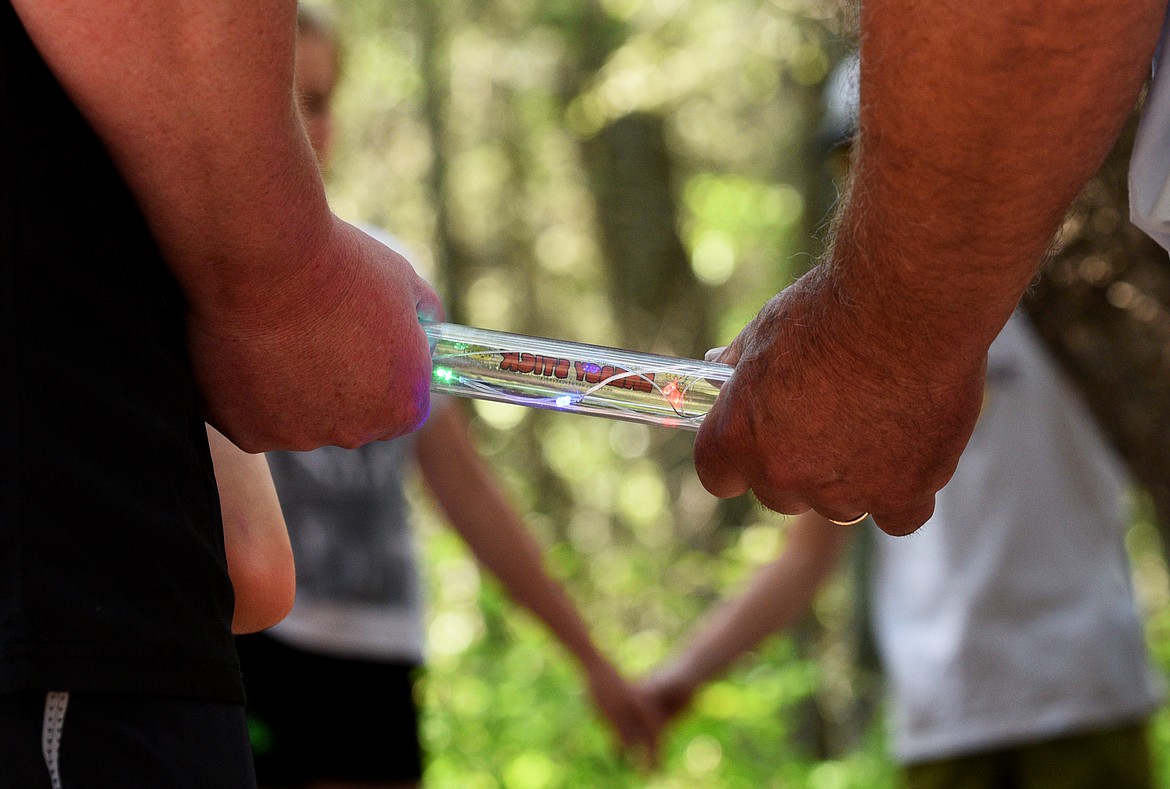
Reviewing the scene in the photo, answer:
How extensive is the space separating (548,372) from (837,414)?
29cm

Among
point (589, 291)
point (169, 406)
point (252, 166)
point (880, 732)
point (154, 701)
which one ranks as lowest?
point (589, 291)

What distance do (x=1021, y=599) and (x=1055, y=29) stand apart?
209 cm

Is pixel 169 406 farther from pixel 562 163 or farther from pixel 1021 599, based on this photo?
pixel 562 163

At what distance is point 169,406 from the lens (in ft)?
3.42

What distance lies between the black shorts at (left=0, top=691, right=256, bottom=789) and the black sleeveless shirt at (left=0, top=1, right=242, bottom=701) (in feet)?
0.04

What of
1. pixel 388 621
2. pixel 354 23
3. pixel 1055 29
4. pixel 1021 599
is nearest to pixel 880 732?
pixel 1021 599

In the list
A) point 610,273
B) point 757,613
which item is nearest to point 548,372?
point 757,613

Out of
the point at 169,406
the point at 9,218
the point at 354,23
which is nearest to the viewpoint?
the point at 9,218

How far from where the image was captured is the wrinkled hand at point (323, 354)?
1182mm

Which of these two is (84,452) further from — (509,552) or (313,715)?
(509,552)

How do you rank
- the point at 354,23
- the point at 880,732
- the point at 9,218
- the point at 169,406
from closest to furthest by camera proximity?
the point at 9,218, the point at 169,406, the point at 880,732, the point at 354,23

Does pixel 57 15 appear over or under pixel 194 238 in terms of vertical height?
over

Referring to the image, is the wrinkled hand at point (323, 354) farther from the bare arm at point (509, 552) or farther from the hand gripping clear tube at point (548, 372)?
the bare arm at point (509, 552)

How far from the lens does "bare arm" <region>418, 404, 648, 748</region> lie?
3.18m
